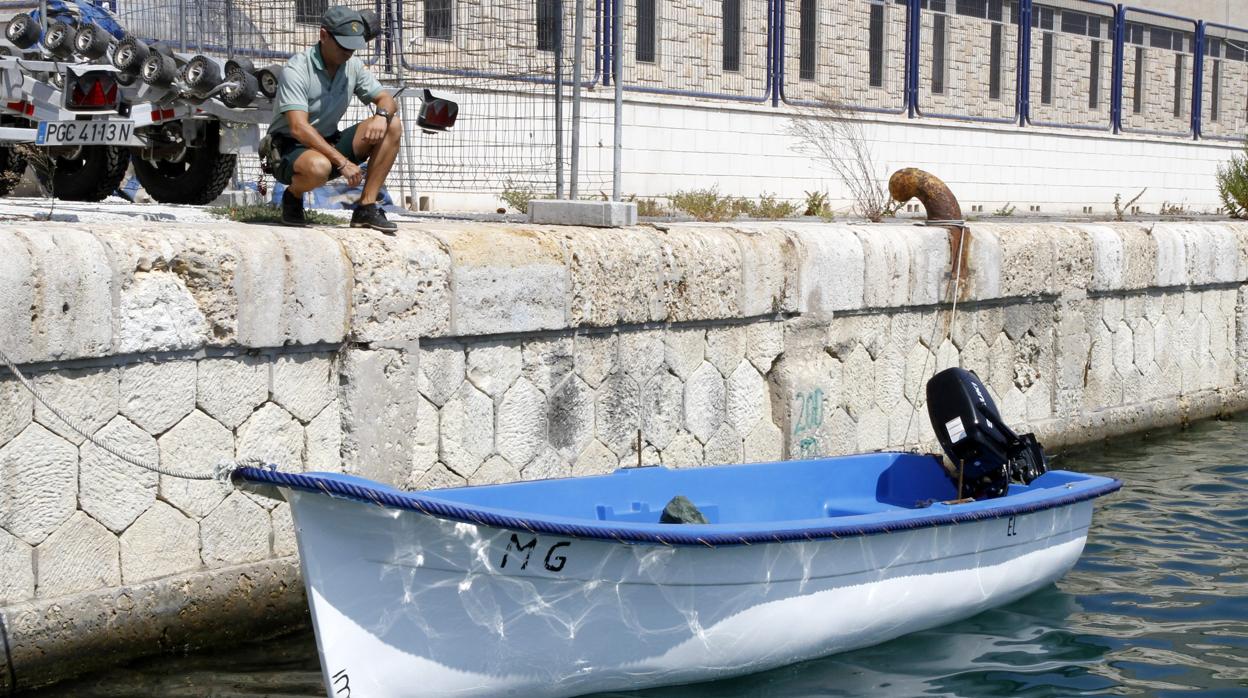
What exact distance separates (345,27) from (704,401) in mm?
2643

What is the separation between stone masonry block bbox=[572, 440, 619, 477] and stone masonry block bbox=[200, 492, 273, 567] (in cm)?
165

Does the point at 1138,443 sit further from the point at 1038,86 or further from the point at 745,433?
the point at 1038,86

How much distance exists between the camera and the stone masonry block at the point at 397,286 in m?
6.04

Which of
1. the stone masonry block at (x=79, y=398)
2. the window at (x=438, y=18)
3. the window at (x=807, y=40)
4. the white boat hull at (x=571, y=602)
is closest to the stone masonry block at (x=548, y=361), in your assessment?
the white boat hull at (x=571, y=602)

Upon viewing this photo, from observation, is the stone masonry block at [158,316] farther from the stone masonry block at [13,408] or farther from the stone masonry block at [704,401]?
the stone masonry block at [704,401]

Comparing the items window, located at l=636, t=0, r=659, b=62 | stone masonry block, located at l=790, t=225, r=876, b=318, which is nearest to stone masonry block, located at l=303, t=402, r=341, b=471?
stone masonry block, located at l=790, t=225, r=876, b=318

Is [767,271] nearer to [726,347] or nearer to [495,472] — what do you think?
[726,347]

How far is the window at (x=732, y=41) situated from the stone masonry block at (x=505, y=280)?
967 centimetres

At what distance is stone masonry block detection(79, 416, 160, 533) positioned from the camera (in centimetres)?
533

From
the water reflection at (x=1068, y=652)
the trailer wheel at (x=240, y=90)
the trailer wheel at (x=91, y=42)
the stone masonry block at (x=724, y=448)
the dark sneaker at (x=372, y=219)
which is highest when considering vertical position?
the trailer wheel at (x=91, y=42)

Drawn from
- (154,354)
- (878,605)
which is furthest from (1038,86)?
(154,354)

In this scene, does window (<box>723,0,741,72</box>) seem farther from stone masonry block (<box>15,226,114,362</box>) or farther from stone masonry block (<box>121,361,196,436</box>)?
stone masonry block (<box>15,226,114,362</box>)

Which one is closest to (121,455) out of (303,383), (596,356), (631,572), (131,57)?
(303,383)

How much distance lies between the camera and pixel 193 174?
359 inches
